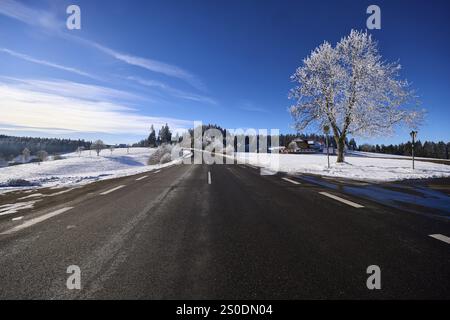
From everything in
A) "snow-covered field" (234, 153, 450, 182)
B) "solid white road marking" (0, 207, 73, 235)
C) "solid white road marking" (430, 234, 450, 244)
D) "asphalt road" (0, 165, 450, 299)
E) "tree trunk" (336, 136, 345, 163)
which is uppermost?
"tree trunk" (336, 136, 345, 163)

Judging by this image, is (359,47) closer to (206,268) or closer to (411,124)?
(411,124)

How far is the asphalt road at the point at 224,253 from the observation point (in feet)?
7.18

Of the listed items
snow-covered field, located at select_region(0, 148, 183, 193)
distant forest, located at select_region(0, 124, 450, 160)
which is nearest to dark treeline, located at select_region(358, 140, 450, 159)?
distant forest, located at select_region(0, 124, 450, 160)

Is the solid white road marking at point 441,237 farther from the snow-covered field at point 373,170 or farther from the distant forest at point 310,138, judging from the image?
the distant forest at point 310,138

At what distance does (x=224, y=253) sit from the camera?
117 inches

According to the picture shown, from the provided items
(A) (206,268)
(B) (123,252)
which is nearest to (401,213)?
(A) (206,268)

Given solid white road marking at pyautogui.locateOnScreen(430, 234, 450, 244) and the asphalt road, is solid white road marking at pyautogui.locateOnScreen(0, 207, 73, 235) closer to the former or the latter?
the asphalt road

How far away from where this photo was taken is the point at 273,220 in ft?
14.6

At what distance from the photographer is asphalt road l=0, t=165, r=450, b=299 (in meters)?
2.19

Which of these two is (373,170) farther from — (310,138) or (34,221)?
(310,138)

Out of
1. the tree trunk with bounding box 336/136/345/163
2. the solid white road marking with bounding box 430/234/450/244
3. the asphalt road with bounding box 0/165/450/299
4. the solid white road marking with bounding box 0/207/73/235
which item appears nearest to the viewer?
the asphalt road with bounding box 0/165/450/299

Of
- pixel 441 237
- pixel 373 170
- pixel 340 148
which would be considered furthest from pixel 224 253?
pixel 340 148

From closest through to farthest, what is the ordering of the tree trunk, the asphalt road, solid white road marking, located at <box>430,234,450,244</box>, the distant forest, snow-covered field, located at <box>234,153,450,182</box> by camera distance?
the asphalt road < solid white road marking, located at <box>430,234,450,244</box> < snow-covered field, located at <box>234,153,450,182</box> < the tree trunk < the distant forest
